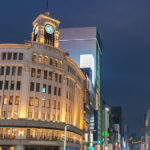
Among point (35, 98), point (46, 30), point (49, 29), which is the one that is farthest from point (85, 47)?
point (35, 98)

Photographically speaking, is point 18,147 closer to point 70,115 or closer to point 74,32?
point 70,115

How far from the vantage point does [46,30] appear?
84062mm

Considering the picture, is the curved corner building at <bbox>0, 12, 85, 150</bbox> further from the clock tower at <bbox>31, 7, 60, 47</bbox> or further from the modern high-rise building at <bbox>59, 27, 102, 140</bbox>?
the modern high-rise building at <bbox>59, 27, 102, 140</bbox>

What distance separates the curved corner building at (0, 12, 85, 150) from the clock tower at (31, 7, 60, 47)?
11.1 m

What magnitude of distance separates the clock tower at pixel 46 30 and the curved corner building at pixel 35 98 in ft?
36.3

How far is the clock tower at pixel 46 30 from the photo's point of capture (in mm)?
82812

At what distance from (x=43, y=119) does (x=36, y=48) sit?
19.3 m

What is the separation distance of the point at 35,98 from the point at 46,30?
2686 cm

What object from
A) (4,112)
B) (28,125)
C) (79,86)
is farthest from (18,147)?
(79,86)

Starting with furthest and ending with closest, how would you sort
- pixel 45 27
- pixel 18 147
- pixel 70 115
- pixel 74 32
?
pixel 74 32
pixel 45 27
pixel 70 115
pixel 18 147

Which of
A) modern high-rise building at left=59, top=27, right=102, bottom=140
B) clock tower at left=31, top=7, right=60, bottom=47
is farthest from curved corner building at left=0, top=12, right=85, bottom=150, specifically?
modern high-rise building at left=59, top=27, right=102, bottom=140

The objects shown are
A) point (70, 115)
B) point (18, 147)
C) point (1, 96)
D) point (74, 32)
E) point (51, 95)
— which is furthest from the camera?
point (74, 32)

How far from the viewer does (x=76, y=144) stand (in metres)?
78.4

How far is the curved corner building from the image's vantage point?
62.3 metres
